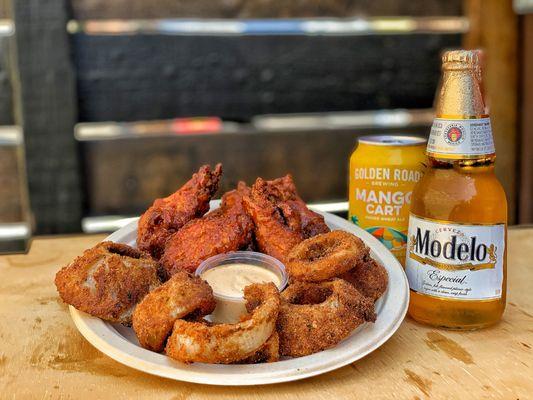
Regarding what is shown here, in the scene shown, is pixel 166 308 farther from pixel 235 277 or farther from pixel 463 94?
pixel 463 94

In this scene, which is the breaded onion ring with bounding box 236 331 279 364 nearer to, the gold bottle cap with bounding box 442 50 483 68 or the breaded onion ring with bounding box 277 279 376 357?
the breaded onion ring with bounding box 277 279 376 357

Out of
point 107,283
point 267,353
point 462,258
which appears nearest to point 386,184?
point 462,258

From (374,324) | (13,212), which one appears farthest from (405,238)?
(13,212)

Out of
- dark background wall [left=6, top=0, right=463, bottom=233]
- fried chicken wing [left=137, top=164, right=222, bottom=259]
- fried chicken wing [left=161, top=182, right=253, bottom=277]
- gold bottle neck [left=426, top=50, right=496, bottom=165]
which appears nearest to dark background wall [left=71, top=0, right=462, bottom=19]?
dark background wall [left=6, top=0, right=463, bottom=233]

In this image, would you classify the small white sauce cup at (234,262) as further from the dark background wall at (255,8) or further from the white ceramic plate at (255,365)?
the dark background wall at (255,8)

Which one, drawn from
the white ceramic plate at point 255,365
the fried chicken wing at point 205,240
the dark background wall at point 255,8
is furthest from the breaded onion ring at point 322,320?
the dark background wall at point 255,8
